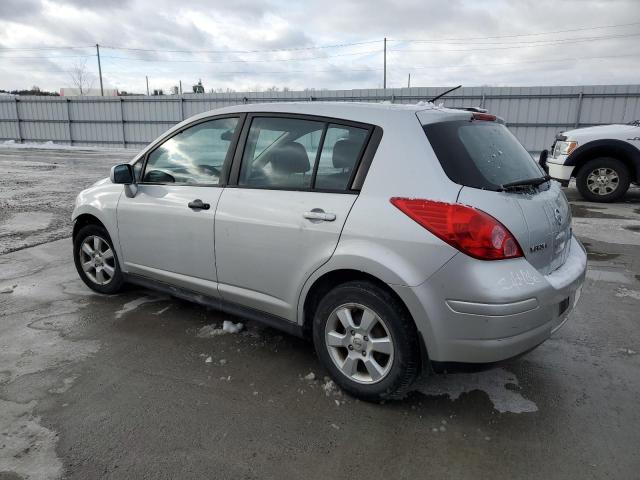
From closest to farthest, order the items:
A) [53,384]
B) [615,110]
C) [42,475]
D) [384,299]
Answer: [42,475], [384,299], [53,384], [615,110]

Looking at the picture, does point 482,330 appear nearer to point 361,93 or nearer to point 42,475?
point 42,475

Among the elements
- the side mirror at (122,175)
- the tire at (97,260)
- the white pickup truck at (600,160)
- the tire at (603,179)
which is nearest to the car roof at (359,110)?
the side mirror at (122,175)

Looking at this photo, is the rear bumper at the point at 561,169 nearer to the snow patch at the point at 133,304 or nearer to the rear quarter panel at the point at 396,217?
the rear quarter panel at the point at 396,217

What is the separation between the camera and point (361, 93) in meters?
18.9

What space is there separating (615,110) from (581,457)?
1615 cm

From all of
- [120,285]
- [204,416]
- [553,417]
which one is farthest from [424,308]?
[120,285]

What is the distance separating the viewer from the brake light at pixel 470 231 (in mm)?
2348

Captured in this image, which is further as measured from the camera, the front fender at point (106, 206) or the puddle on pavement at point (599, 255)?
the puddle on pavement at point (599, 255)

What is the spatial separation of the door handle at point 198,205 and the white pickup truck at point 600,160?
7.74 metres

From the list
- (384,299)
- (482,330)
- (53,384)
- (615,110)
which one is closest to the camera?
(482,330)

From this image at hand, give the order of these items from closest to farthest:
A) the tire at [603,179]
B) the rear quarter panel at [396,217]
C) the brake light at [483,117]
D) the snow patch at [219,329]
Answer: the rear quarter panel at [396,217], the brake light at [483,117], the snow patch at [219,329], the tire at [603,179]

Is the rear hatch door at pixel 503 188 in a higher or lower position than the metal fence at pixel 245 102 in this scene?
lower

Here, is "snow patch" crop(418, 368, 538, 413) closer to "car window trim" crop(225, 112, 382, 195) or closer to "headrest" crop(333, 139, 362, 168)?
"car window trim" crop(225, 112, 382, 195)

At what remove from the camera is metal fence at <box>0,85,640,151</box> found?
50.9ft
